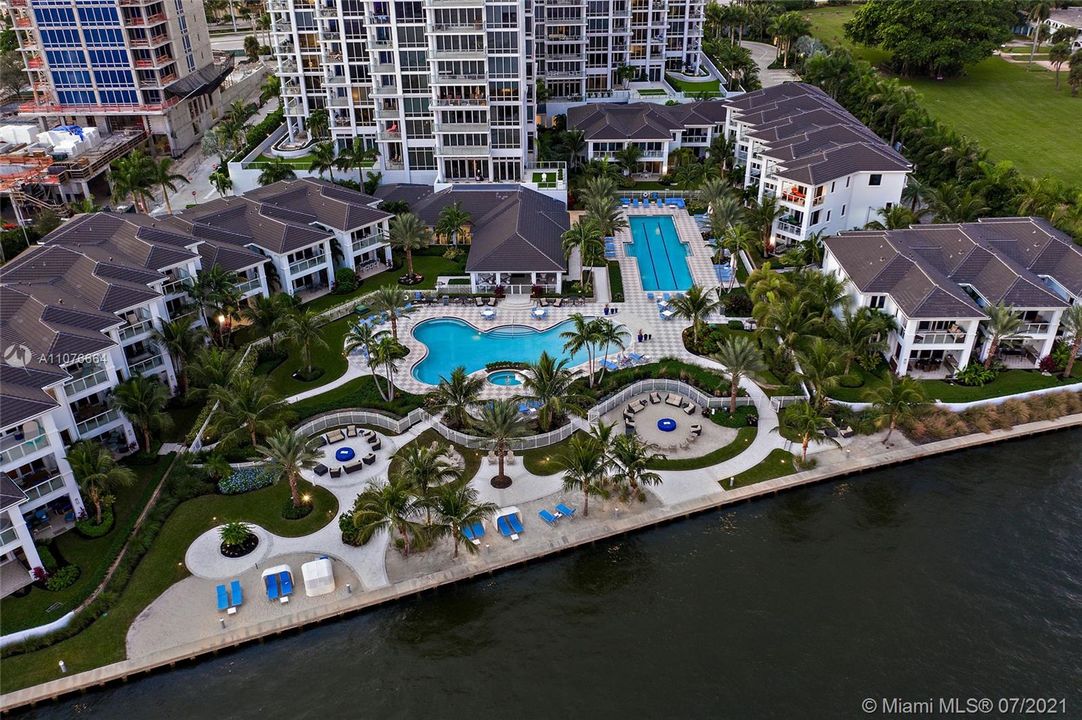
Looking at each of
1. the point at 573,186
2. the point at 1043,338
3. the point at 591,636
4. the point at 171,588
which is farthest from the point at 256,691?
the point at 573,186

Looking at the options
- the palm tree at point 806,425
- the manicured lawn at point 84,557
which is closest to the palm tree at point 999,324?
the palm tree at point 806,425

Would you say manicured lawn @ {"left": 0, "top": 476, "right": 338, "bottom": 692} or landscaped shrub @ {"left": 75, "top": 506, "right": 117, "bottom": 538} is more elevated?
landscaped shrub @ {"left": 75, "top": 506, "right": 117, "bottom": 538}

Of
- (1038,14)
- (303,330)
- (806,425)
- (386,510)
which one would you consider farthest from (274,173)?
(1038,14)

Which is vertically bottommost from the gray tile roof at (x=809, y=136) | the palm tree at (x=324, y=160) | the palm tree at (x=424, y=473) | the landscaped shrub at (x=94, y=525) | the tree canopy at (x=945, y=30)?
the landscaped shrub at (x=94, y=525)

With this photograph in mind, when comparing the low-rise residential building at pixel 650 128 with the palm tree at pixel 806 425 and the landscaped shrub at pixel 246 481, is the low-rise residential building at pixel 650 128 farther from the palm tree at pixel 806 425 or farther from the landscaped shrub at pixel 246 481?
the landscaped shrub at pixel 246 481

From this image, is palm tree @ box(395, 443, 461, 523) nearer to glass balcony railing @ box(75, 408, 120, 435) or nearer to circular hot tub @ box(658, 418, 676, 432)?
circular hot tub @ box(658, 418, 676, 432)

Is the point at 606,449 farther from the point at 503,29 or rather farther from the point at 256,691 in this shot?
the point at 503,29

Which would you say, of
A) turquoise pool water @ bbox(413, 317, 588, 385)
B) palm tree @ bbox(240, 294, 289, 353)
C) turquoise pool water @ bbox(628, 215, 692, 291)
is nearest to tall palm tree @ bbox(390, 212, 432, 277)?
turquoise pool water @ bbox(413, 317, 588, 385)
